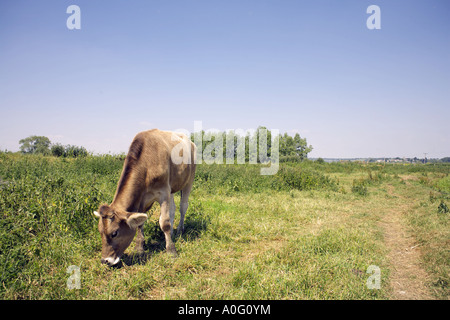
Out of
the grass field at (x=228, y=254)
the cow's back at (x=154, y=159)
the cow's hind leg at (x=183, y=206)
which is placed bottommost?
the grass field at (x=228, y=254)

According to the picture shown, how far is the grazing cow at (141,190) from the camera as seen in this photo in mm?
3648

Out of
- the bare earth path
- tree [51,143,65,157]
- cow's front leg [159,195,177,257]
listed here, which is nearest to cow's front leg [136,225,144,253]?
cow's front leg [159,195,177,257]

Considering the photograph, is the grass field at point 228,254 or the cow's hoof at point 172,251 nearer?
the grass field at point 228,254

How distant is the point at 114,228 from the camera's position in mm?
3627

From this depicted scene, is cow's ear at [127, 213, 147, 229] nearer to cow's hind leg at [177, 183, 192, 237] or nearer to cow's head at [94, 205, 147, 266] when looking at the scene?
cow's head at [94, 205, 147, 266]

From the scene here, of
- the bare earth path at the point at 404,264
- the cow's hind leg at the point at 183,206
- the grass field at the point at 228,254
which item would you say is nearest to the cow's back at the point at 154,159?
the cow's hind leg at the point at 183,206

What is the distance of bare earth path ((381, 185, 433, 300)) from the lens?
3646mm

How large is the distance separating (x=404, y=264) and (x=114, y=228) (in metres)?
5.60

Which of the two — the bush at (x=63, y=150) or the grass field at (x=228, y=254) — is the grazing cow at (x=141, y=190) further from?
the bush at (x=63, y=150)

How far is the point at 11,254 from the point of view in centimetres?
342

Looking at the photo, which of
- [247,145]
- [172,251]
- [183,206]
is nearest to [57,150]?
[183,206]

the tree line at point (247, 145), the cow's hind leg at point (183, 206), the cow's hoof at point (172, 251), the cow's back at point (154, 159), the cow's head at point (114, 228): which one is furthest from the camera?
the tree line at point (247, 145)
